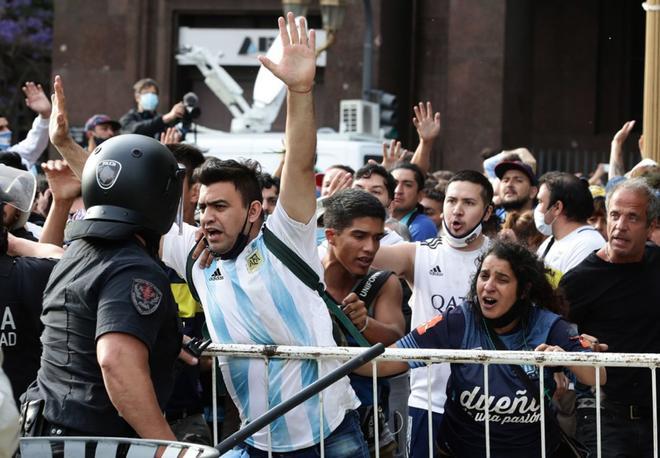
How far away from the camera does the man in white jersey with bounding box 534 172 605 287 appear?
7.99m

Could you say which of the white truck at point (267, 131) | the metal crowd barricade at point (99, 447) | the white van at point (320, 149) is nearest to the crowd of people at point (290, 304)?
the metal crowd barricade at point (99, 447)

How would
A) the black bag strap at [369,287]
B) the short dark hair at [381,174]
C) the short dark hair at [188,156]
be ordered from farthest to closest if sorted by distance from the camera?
the short dark hair at [381,174] < the short dark hair at [188,156] < the black bag strap at [369,287]

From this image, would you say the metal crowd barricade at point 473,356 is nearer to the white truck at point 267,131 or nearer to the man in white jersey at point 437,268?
the man in white jersey at point 437,268

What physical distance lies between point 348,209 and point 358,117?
11.9 metres

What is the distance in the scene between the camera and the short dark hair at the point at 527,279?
6145 mm

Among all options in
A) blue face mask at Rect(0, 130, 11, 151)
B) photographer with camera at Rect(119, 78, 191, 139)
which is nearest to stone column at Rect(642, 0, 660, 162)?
photographer with camera at Rect(119, 78, 191, 139)

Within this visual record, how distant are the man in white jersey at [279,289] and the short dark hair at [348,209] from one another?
0.87m

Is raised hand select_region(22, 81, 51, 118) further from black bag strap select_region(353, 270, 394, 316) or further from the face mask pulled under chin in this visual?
black bag strap select_region(353, 270, 394, 316)

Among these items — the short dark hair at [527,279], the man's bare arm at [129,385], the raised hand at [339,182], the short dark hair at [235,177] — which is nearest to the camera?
the man's bare arm at [129,385]

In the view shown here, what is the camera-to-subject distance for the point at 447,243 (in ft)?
24.1

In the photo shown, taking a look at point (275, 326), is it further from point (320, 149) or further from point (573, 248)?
point (320, 149)

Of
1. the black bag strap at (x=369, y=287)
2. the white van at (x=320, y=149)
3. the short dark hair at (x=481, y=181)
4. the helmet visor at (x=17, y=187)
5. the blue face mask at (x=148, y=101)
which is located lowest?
the black bag strap at (x=369, y=287)

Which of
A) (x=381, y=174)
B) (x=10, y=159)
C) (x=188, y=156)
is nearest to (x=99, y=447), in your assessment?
(x=188, y=156)

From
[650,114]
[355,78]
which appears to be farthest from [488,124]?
[650,114]
